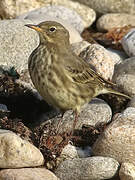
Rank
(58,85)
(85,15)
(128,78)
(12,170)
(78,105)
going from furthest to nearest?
(85,15)
(128,78)
(78,105)
(58,85)
(12,170)

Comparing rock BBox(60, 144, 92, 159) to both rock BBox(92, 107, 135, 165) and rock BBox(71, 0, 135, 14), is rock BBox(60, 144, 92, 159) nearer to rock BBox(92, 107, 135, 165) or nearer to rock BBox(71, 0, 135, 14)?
rock BBox(92, 107, 135, 165)

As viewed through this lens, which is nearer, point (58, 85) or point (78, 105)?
point (58, 85)

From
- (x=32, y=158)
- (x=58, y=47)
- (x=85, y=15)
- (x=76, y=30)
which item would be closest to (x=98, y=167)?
(x=32, y=158)

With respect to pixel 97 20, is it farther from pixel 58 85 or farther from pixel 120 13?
pixel 58 85

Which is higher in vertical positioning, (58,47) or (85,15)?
(58,47)

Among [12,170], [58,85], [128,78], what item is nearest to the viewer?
[12,170]

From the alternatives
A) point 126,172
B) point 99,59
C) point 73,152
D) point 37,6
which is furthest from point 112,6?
point 126,172

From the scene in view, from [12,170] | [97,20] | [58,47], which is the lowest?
[97,20]
